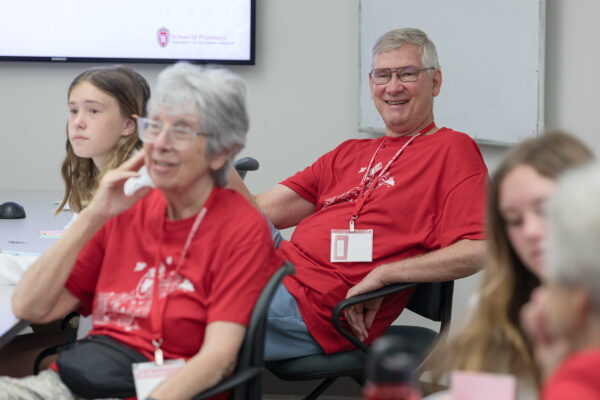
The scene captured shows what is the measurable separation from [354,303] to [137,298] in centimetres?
79

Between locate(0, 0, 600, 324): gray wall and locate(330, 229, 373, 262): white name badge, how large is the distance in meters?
1.71

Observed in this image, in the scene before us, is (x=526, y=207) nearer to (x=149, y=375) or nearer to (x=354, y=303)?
(x=149, y=375)

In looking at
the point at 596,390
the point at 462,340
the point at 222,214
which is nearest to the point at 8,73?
the point at 222,214

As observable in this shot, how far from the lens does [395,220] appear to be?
8.36ft

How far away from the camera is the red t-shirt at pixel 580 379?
929mm

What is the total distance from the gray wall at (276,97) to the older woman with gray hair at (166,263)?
2.38 meters

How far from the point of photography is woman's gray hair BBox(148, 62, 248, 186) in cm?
172

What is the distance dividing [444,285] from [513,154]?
1.17 m

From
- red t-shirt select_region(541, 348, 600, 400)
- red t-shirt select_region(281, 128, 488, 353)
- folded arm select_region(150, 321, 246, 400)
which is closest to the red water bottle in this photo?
red t-shirt select_region(541, 348, 600, 400)

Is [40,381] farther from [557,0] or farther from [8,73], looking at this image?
[8,73]

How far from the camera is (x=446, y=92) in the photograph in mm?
3758

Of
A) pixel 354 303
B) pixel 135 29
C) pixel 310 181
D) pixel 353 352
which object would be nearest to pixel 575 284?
pixel 354 303

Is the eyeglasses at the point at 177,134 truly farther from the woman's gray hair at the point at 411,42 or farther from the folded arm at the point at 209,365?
the woman's gray hair at the point at 411,42

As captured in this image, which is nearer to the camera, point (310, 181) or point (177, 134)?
point (177, 134)
